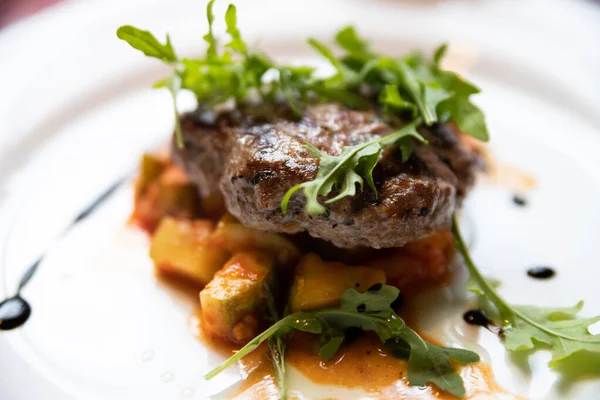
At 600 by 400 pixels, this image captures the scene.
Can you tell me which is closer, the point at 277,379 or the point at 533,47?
the point at 277,379

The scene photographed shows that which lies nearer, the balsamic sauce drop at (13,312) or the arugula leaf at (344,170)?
the arugula leaf at (344,170)

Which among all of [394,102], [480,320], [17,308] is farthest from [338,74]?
[17,308]

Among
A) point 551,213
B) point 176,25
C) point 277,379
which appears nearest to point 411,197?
point 277,379

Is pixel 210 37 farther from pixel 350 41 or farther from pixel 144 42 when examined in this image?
pixel 350 41

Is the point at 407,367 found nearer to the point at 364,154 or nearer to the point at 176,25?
the point at 364,154

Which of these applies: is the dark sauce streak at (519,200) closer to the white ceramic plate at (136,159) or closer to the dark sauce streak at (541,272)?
the white ceramic plate at (136,159)

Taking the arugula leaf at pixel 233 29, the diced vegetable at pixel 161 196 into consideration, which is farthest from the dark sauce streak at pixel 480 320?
the arugula leaf at pixel 233 29
